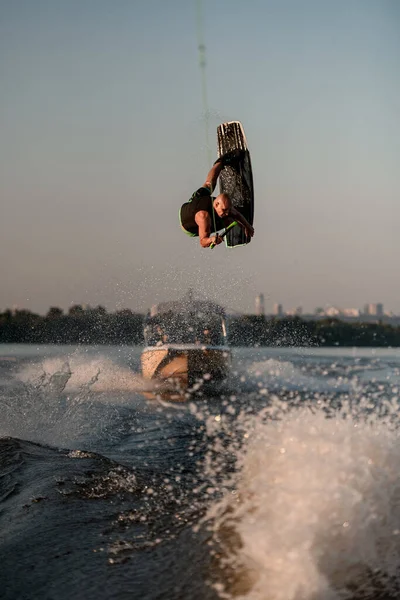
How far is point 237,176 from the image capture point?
420 inches

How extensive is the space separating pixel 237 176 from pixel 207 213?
2363 mm

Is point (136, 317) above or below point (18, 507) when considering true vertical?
above

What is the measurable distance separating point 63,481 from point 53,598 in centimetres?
270

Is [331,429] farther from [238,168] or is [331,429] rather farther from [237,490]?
[238,168]

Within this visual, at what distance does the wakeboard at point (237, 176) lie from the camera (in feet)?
34.1

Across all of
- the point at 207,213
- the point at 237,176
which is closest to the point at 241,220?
the point at 207,213

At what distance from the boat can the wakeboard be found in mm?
9225

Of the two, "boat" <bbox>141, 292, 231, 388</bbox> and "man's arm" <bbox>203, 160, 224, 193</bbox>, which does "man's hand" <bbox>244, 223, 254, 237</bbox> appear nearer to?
"man's arm" <bbox>203, 160, 224, 193</bbox>

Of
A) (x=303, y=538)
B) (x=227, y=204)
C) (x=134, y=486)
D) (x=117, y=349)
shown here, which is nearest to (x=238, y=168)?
(x=227, y=204)

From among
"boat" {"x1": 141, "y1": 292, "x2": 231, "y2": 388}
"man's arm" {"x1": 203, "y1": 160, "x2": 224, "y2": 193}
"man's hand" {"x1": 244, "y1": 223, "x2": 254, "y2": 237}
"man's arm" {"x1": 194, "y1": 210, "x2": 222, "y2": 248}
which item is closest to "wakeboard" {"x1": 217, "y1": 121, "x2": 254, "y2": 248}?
"man's hand" {"x1": 244, "y1": 223, "x2": 254, "y2": 237}

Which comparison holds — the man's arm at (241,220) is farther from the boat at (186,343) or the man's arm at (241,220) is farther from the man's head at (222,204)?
A: the boat at (186,343)

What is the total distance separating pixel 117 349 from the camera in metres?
35.9

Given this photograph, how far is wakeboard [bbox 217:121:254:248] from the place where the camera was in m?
10.4

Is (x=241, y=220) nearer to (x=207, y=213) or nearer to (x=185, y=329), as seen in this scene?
(x=207, y=213)
